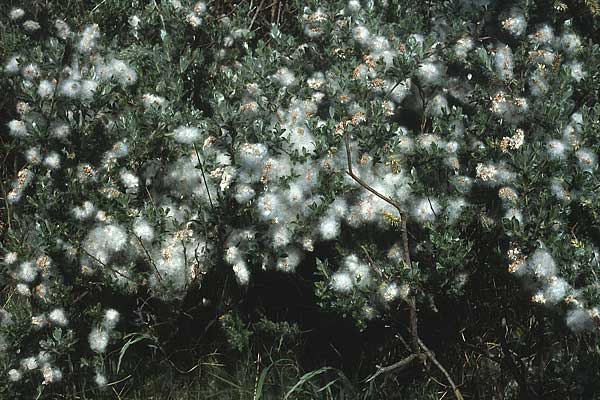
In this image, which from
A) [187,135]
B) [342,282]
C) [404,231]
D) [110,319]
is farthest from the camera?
[110,319]

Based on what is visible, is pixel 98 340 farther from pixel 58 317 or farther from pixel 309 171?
pixel 309 171

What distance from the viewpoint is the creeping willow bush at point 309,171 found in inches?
129

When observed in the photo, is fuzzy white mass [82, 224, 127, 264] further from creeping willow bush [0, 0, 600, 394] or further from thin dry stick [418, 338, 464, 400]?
thin dry stick [418, 338, 464, 400]

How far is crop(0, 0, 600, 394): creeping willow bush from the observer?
3.28m

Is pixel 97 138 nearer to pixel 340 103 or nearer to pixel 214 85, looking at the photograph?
pixel 214 85

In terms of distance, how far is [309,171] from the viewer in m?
3.41

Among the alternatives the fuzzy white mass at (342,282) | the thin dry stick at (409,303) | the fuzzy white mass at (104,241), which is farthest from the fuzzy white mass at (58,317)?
the thin dry stick at (409,303)

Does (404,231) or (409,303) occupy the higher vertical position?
(404,231)

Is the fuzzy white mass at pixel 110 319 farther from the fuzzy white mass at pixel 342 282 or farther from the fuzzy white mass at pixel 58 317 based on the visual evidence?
the fuzzy white mass at pixel 342 282

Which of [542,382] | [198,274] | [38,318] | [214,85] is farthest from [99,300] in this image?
[542,382]

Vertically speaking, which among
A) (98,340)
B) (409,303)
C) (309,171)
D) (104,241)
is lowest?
(98,340)

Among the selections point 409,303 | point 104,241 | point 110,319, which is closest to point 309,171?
point 409,303

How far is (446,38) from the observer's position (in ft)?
12.3

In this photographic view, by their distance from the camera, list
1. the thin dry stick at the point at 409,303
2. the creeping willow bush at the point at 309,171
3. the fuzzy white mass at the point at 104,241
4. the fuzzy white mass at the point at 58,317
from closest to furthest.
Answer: the thin dry stick at the point at 409,303, the creeping willow bush at the point at 309,171, the fuzzy white mass at the point at 104,241, the fuzzy white mass at the point at 58,317
